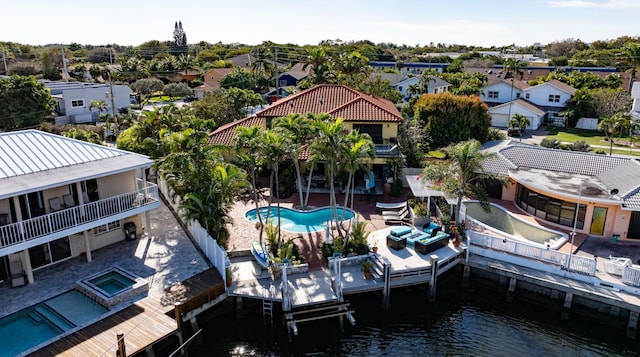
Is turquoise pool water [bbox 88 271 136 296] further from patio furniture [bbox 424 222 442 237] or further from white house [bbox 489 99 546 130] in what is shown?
white house [bbox 489 99 546 130]

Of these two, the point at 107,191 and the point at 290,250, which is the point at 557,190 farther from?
the point at 107,191

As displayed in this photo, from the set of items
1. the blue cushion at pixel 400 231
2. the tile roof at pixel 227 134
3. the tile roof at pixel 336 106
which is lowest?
the blue cushion at pixel 400 231

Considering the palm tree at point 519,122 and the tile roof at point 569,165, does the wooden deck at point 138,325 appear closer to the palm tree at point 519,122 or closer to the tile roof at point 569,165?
the tile roof at point 569,165

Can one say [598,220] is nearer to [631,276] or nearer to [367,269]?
[631,276]

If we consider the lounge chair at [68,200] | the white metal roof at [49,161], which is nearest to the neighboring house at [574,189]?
the white metal roof at [49,161]

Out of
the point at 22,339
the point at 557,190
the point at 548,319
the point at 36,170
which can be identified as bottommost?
the point at 548,319

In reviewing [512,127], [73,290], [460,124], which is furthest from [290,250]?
[512,127]
